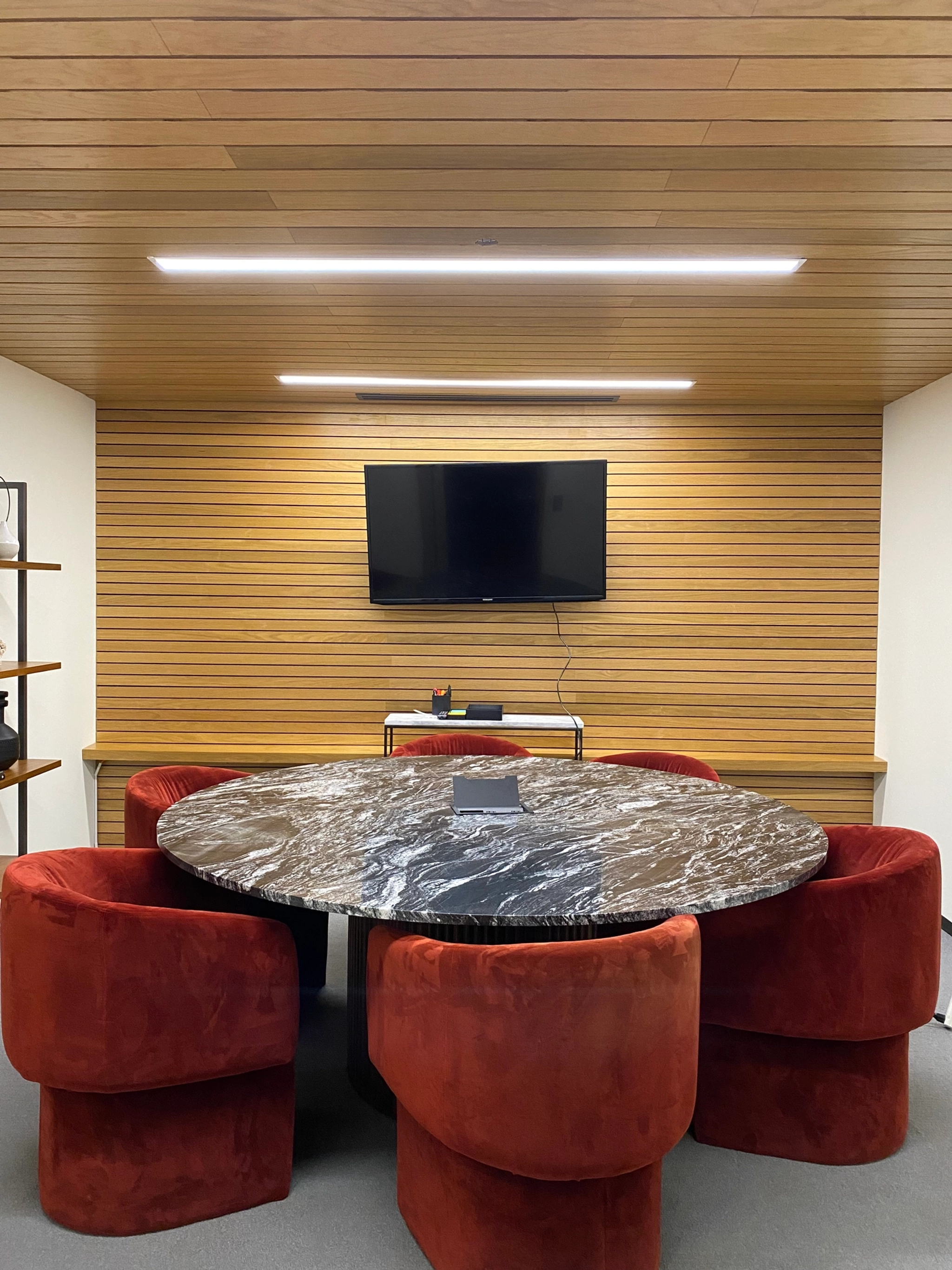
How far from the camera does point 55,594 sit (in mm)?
4941

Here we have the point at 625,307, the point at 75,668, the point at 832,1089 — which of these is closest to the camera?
the point at 832,1089

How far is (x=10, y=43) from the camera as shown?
6.19 feet

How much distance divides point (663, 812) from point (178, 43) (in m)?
2.40

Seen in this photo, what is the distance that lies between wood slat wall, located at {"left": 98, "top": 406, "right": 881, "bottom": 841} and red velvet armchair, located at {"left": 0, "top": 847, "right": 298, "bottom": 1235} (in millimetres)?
3283

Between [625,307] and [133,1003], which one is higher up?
[625,307]

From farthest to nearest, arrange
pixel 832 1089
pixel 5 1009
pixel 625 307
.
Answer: pixel 625 307 < pixel 832 1089 < pixel 5 1009

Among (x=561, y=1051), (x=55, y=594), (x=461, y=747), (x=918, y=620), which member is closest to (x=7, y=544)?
(x=55, y=594)

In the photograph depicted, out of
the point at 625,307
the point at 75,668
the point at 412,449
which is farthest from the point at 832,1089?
the point at 75,668

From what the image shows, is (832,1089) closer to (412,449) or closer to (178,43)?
(178,43)

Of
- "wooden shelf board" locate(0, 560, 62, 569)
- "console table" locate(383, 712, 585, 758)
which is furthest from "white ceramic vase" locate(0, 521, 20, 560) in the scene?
"console table" locate(383, 712, 585, 758)

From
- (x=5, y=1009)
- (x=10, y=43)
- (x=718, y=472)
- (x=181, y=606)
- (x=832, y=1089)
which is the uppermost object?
(x=10, y=43)

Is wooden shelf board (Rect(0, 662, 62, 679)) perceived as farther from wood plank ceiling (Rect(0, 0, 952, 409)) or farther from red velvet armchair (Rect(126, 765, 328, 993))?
wood plank ceiling (Rect(0, 0, 952, 409))

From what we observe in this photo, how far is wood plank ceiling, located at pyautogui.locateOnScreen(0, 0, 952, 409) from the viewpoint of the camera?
6.03 ft

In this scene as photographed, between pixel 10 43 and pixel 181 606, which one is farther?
pixel 181 606
